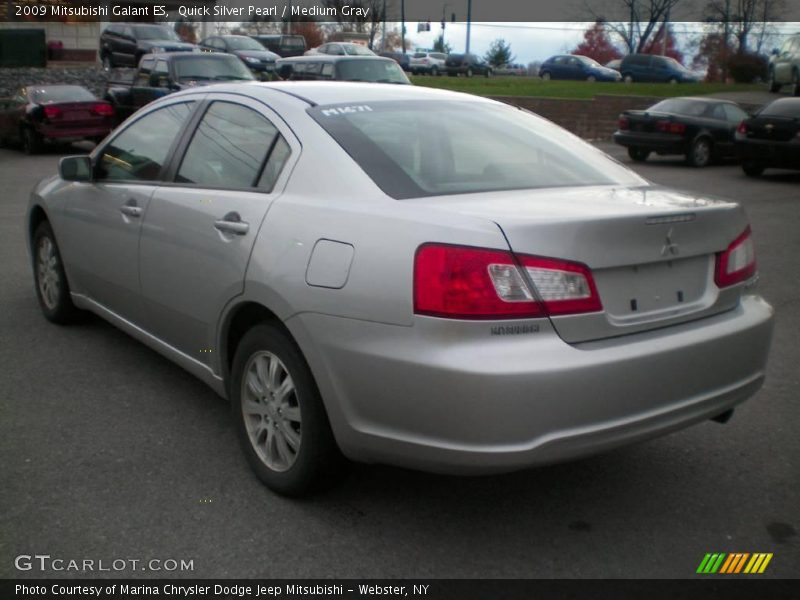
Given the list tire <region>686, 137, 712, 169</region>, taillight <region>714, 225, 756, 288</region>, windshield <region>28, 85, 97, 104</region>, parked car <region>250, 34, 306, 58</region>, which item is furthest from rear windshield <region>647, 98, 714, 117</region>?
parked car <region>250, 34, 306, 58</region>

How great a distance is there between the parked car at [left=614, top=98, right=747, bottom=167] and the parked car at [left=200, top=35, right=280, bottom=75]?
14.1m

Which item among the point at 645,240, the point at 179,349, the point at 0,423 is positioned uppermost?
the point at 645,240

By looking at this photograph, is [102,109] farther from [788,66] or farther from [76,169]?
[788,66]

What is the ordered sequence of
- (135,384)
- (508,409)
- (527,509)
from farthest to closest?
(135,384) → (527,509) → (508,409)

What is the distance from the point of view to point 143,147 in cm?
502

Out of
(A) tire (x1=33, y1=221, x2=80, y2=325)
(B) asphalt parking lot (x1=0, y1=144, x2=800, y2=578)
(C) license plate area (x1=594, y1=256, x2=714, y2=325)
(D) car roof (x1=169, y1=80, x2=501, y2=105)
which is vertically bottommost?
(B) asphalt parking lot (x1=0, y1=144, x2=800, y2=578)

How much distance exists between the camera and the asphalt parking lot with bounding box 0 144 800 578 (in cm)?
329

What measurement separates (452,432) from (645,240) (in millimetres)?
976

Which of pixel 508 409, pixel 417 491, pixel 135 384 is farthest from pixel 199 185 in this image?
pixel 508 409

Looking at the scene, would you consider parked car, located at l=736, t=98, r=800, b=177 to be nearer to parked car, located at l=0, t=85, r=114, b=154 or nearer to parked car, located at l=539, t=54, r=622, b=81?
parked car, located at l=0, t=85, r=114, b=154

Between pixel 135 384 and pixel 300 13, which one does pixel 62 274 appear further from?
pixel 300 13

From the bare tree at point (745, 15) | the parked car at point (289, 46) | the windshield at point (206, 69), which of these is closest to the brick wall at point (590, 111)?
the windshield at point (206, 69)

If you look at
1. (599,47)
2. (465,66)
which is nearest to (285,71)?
(465,66)

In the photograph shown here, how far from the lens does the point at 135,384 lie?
508 centimetres
